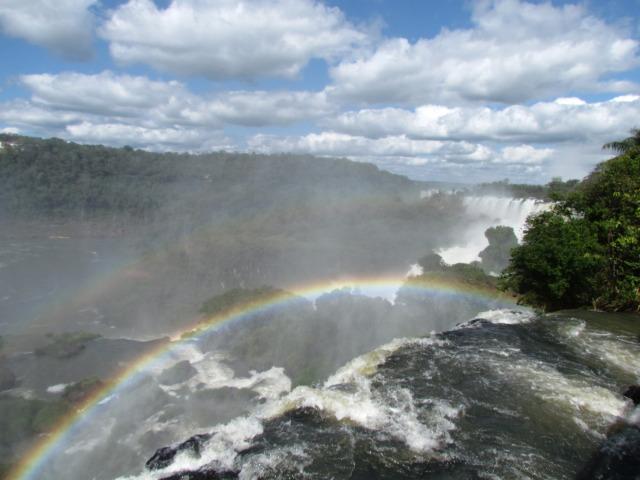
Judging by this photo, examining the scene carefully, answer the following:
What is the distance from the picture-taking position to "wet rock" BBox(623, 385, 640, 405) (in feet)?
28.2

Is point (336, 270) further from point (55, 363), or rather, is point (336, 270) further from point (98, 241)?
point (98, 241)

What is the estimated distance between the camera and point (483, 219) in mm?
76000

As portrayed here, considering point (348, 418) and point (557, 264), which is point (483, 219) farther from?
point (348, 418)

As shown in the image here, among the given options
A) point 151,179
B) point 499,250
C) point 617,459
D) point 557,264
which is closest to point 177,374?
point 557,264

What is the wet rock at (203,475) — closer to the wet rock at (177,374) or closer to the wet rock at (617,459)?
the wet rock at (617,459)

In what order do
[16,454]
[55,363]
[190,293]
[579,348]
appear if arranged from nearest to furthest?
[579,348]
[16,454]
[55,363]
[190,293]

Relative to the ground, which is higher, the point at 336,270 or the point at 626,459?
the point at 626,459

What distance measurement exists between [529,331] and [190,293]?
241 ft

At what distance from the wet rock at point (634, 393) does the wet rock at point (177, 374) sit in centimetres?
4047

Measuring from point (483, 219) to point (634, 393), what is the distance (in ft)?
232

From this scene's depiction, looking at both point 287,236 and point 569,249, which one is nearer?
point 569,249

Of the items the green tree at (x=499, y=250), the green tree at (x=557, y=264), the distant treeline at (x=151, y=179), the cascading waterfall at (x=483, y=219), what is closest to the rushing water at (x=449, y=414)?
the green tree at (x=557, y=264)

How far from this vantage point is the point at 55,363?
48.9 metres

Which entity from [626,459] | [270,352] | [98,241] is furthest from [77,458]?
[98,241]
